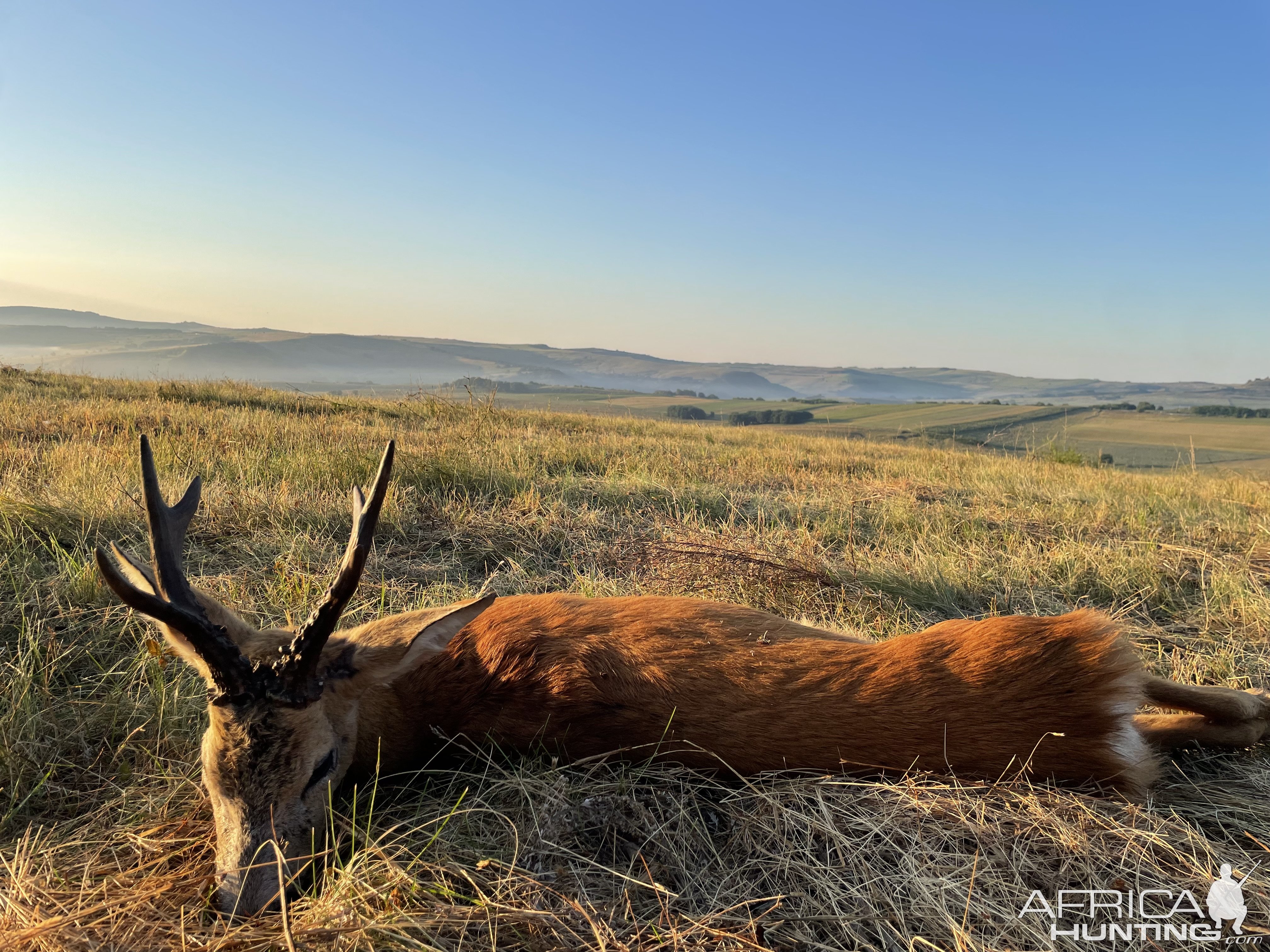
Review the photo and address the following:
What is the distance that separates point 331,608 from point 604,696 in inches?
37.6

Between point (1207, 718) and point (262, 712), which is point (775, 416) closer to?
point (1207, 718)

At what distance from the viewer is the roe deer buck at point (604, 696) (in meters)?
1.93

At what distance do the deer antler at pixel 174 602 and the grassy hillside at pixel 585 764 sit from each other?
0.60m

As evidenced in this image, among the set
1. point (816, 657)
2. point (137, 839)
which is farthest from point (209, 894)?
point (816, 657)

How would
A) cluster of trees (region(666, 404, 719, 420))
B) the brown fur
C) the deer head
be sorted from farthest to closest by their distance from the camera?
1. cluster of trees (region(666, 404, 719, 420))
2. the brown fur
3. the deer head

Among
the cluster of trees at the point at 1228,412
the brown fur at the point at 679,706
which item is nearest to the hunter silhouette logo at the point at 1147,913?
the brown fur at the point at 679,706

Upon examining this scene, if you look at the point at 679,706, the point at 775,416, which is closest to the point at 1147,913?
the point at 679,706

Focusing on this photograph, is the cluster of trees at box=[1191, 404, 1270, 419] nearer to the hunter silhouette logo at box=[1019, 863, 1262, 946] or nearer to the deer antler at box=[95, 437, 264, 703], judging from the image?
the hunter silhouette logo at box=[1019, 863, 1262, 946]

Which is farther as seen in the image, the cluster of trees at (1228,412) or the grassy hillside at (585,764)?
the cluster of trees at (1228,412)

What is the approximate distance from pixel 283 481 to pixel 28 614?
2.36 meters

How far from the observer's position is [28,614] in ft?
10.9

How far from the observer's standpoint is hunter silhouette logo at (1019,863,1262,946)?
68.9 inches

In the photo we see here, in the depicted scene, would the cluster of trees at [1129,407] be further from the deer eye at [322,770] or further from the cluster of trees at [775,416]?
the deer eye at [322,770]

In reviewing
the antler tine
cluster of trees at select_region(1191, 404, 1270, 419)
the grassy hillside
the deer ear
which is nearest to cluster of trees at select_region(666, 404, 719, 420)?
the grassy hillside
